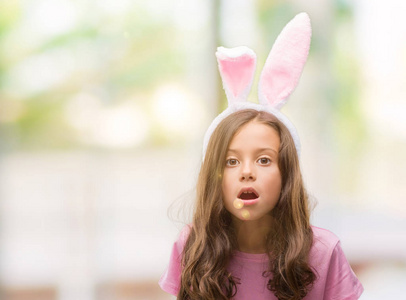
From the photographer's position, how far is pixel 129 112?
6.07 feet

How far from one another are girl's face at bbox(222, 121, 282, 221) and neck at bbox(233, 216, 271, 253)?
5cm

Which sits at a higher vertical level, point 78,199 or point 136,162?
point 136,162

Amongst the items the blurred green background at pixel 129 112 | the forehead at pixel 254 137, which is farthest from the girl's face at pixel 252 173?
the blurred green background at pixel 129 112

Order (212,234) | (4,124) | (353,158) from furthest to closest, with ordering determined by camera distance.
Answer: (353,158) → (4,124) → (212,234)

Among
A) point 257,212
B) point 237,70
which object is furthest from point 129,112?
point 257,212

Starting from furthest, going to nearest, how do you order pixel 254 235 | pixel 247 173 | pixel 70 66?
pixel 70 66
pixel 254 235
pixel 247 173

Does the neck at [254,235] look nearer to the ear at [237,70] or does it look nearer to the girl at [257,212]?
the girl at [257,212]

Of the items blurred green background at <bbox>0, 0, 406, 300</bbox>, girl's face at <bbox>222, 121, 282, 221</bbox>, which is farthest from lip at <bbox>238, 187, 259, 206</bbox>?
blurred green background at <bbox>0, 0, 406, 300</bbox>

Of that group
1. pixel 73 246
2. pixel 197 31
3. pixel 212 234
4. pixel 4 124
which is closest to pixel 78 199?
pixel 73 246

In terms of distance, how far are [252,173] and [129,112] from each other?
0.96 meters

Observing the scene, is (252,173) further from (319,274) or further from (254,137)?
(319,274)

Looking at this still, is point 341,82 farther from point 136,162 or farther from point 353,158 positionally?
point 136,162

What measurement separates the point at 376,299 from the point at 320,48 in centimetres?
90

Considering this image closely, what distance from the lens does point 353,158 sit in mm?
1946
